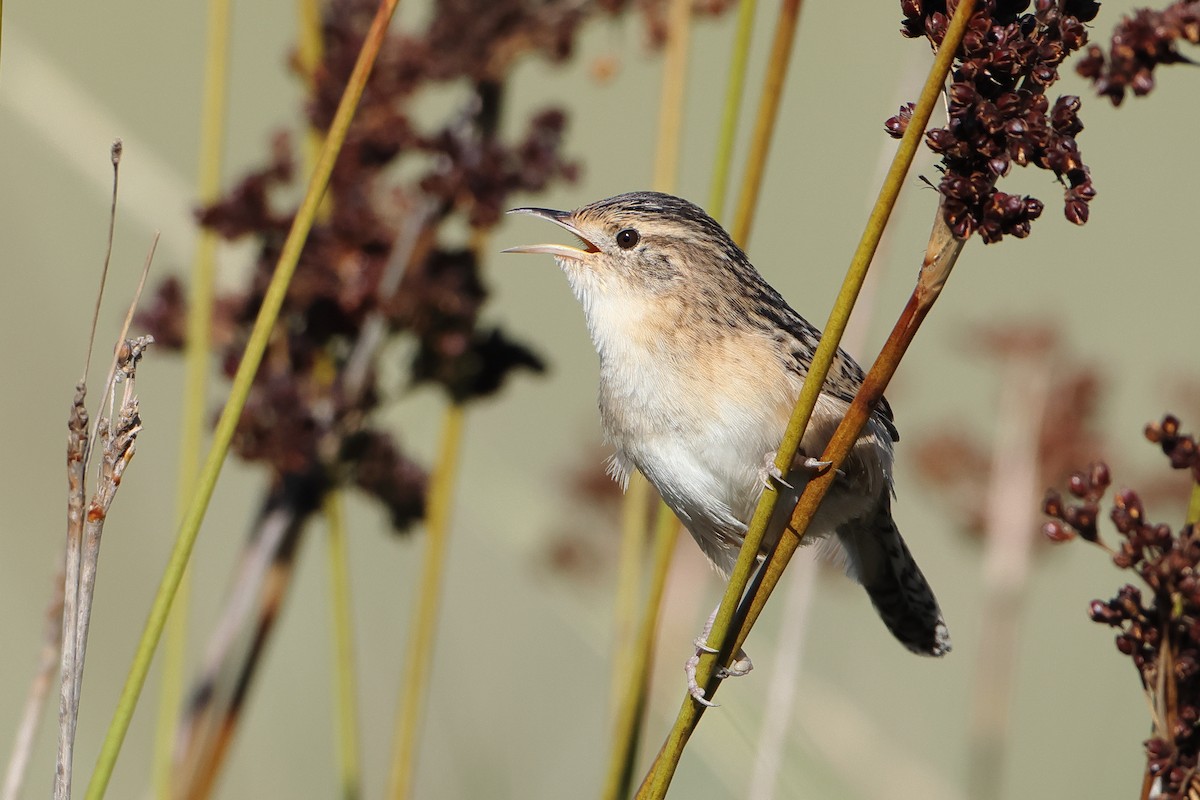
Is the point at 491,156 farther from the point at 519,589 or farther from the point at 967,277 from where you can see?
the point at 967,277

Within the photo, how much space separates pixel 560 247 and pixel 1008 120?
1.62m

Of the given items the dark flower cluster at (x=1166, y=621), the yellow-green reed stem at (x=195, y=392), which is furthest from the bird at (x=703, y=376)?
the dark flower cluster at (x=1166, y=621)

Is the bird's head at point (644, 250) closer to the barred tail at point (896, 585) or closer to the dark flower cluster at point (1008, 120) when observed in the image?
the barred tail at point (896, 585)

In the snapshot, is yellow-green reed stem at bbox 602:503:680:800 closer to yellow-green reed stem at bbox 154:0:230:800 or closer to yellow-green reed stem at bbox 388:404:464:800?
yellow-green reed stem at bbox 388:404:464:800

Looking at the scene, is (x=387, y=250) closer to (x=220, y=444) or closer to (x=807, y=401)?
(x=220, y=444)

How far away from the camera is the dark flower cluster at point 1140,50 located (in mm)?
1607

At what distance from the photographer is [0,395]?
449 cm

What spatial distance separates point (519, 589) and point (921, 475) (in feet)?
8.33

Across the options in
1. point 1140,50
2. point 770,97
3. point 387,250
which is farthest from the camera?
point 387,250

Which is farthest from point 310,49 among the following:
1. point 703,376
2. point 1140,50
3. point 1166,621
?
point 1166,621

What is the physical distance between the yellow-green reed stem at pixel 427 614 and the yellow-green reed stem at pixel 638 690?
586mm

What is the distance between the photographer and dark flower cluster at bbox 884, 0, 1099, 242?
177 cm

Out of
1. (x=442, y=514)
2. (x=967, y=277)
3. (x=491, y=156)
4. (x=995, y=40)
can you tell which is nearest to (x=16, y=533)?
(x=442, y=514)

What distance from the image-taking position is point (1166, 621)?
1837 millimetres
